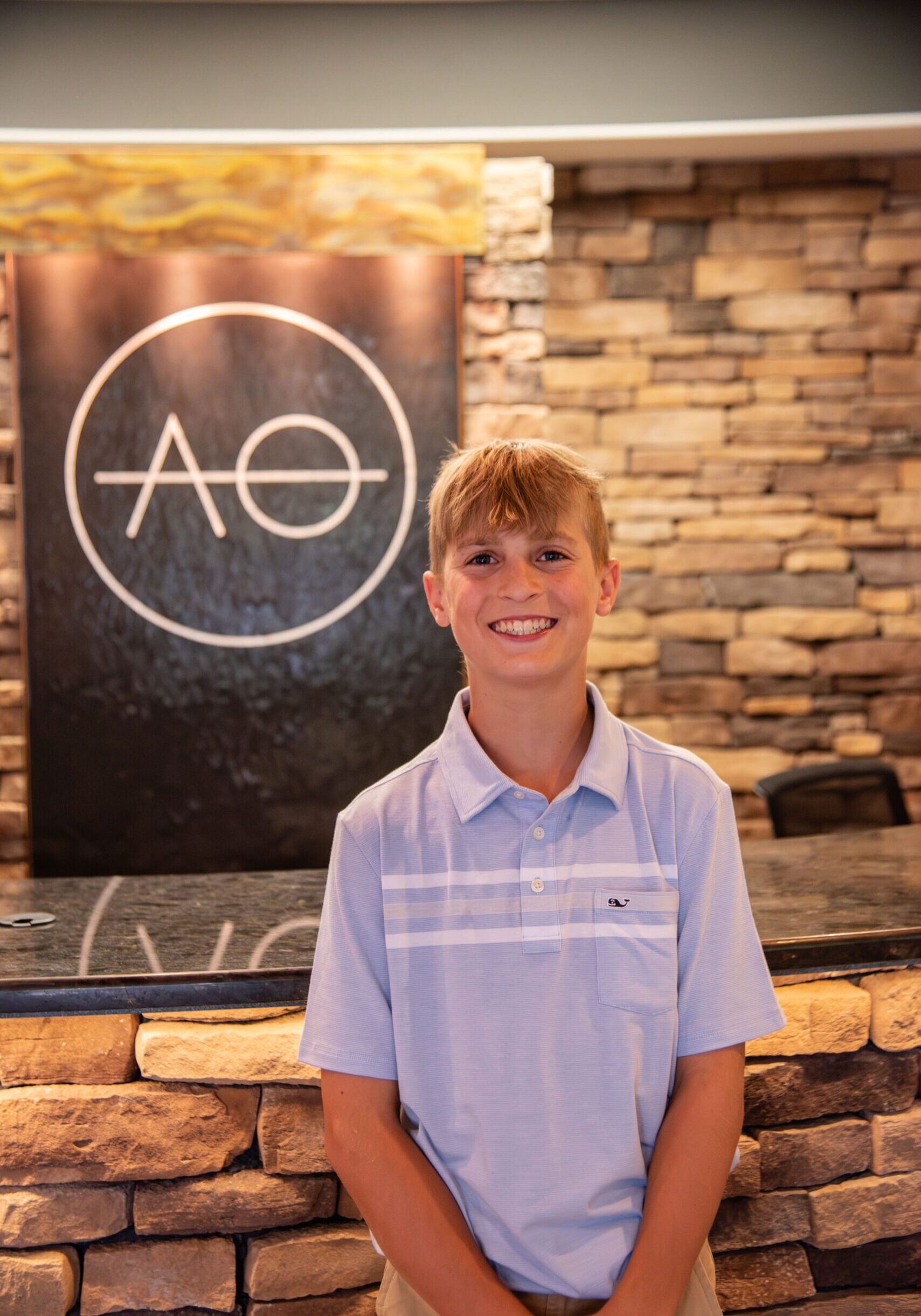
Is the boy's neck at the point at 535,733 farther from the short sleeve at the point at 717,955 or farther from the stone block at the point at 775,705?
the stone block at the point at 775,705

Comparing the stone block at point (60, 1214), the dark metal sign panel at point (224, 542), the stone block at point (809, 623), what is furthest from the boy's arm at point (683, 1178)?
the stone block at point (809, 623)

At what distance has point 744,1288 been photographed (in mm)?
1410

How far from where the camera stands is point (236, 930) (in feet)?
4.92

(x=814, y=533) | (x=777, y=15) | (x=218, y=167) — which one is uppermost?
(x=777, y=15)

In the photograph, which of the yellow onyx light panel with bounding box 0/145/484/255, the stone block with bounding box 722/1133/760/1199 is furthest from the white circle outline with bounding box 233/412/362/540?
the stone block with bounding box 722/1133/760/1199

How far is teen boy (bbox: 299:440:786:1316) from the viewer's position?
1.03m

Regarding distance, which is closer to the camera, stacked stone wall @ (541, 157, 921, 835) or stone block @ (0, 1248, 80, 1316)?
stone block @ (0, 1248, 80, 1316)

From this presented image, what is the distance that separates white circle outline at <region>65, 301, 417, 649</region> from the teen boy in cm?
226

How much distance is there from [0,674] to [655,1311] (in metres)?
3.13

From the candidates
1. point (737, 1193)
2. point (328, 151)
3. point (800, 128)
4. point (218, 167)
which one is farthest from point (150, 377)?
point (737, 1193)

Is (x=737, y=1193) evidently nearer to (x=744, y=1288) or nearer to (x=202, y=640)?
(x=744, y=1288)

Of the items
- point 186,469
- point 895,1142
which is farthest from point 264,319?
point 895,1142

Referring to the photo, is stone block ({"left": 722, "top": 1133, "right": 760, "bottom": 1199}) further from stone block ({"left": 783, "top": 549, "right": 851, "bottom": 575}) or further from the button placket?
stone block ({"left": 783, "top": 549, "right": 851, "bottom": 575})

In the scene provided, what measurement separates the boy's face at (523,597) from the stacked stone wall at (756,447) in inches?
125
